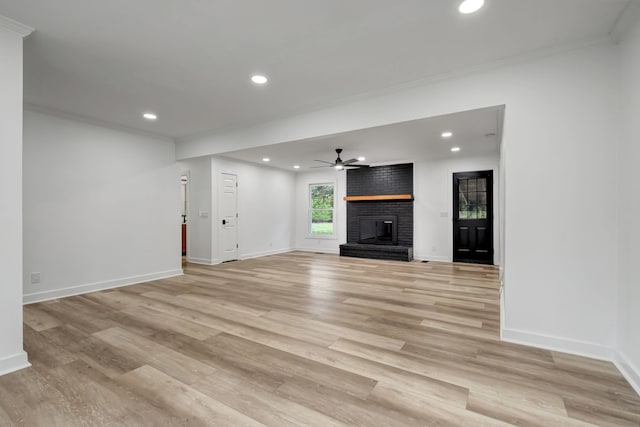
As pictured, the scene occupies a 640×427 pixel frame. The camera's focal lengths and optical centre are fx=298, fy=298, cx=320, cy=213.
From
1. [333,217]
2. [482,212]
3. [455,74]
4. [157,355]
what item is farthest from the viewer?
[333,217]

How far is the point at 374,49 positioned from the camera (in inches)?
102

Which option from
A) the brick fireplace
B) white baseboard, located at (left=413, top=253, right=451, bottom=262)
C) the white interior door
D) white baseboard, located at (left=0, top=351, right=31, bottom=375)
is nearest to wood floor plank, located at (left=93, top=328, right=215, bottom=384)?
white baseboard, located at (left=0, top=351, right=31, bottom=375)

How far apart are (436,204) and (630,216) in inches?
195

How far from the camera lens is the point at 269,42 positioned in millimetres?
2488

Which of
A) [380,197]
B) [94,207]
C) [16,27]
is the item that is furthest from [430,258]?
[16,27]

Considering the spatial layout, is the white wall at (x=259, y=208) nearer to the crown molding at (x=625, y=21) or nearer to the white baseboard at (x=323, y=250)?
the white baseboard at (x=323, y=250)

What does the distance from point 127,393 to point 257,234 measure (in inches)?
233

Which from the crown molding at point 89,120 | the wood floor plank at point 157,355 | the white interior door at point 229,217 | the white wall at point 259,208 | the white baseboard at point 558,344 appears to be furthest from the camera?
the white interior door at point 229,217

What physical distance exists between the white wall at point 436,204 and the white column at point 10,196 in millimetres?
6776

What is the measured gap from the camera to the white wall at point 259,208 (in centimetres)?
666

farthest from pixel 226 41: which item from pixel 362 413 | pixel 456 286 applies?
pixel 456 286

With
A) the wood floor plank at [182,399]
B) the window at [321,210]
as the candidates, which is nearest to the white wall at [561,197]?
the wood floor plank at [182,399]

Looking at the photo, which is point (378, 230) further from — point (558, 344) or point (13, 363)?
point (13, 363)

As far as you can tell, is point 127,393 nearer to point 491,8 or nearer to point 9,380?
point 9,380
